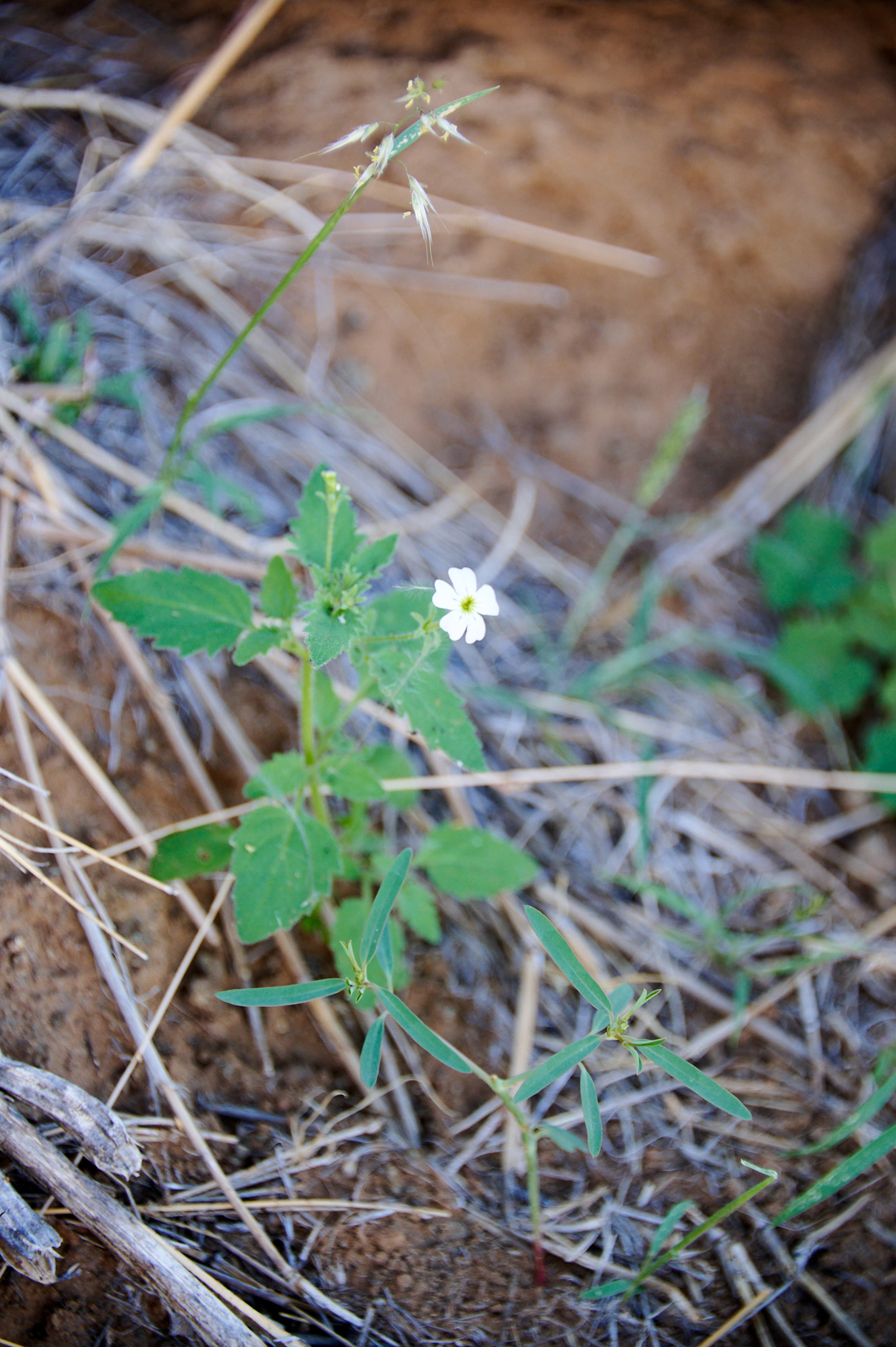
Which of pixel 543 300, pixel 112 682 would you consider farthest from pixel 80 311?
pixel 543 300

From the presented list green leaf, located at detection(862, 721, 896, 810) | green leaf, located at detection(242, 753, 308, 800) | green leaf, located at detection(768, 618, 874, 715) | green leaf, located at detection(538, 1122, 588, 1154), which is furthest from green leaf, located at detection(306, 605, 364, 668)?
green leaf, located at detection(862, 721, 896, 810)

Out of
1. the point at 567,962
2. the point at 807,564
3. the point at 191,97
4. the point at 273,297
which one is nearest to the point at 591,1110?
the point at 567,962

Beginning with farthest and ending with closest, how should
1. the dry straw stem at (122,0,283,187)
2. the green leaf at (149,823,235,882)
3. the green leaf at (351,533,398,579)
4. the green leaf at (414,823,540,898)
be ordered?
the dry straw stem at (122,0,283,187) < the green leaf at (414,823,540,898) < the green leaf at (149,823,235,882) < the green leaf at (351,533,398,579)

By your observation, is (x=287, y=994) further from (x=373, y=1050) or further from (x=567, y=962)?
(x=567, y=962)

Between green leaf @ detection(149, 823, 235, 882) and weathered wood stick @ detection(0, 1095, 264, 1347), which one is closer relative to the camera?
weathered wood stick @ detection(0, 1095, 264, 1347)

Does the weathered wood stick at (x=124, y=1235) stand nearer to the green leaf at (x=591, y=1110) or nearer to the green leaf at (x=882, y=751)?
the green leaf at (x=591, y=1110)

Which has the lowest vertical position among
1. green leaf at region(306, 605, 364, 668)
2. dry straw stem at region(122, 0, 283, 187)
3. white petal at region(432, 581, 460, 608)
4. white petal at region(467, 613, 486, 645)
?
green leaf at region(306, 605, 364, 668)

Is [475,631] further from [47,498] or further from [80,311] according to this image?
[80,311]

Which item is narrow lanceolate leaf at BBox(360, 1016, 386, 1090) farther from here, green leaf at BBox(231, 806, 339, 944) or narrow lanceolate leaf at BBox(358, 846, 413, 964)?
green leaf at BBox(231, 806, 339, 944)
